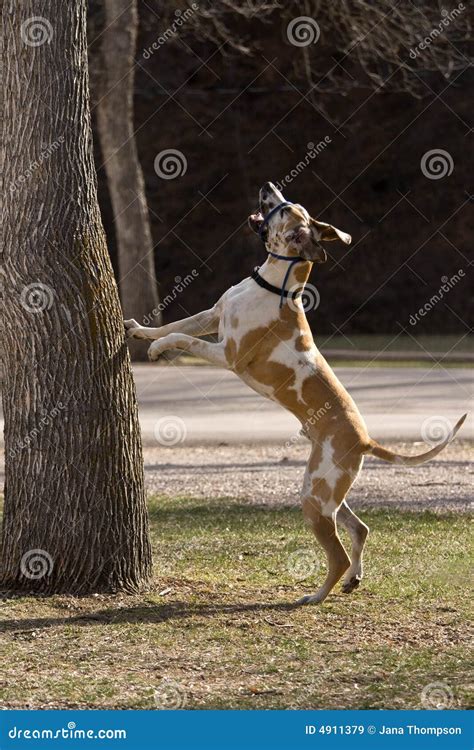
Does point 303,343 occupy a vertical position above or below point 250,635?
above

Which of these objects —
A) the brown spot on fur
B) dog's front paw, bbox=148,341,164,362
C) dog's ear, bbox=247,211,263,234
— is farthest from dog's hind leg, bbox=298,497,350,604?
dog's ear, bbox=247,211,263,234

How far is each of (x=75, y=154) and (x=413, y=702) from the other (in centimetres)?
335

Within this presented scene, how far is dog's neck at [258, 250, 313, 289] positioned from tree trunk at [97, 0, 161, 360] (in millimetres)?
12965

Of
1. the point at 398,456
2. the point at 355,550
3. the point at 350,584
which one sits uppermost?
the point at 398,456

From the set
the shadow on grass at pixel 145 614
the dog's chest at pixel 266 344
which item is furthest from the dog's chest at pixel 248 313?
the shadow on grass at pixel 145 614

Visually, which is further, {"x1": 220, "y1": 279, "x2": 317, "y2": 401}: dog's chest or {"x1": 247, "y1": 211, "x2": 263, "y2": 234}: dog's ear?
{"x1": 247, "y1": 211, "x2": 263, "y2": 234}: dog's ear

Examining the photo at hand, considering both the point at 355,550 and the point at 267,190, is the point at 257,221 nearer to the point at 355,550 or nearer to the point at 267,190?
the point at 267,190

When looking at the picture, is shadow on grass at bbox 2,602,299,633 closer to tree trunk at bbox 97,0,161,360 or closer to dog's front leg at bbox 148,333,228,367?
dog's front leg at bbox 148,333,228,367

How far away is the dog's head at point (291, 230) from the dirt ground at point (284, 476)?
360 cm

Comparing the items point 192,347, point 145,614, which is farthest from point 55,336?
point 145,614

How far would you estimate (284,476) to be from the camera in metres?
11.5

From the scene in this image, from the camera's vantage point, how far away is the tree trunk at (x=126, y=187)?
20.0 m

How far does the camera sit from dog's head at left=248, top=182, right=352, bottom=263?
6715 millimetres

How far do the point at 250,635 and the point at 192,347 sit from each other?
1.60m
